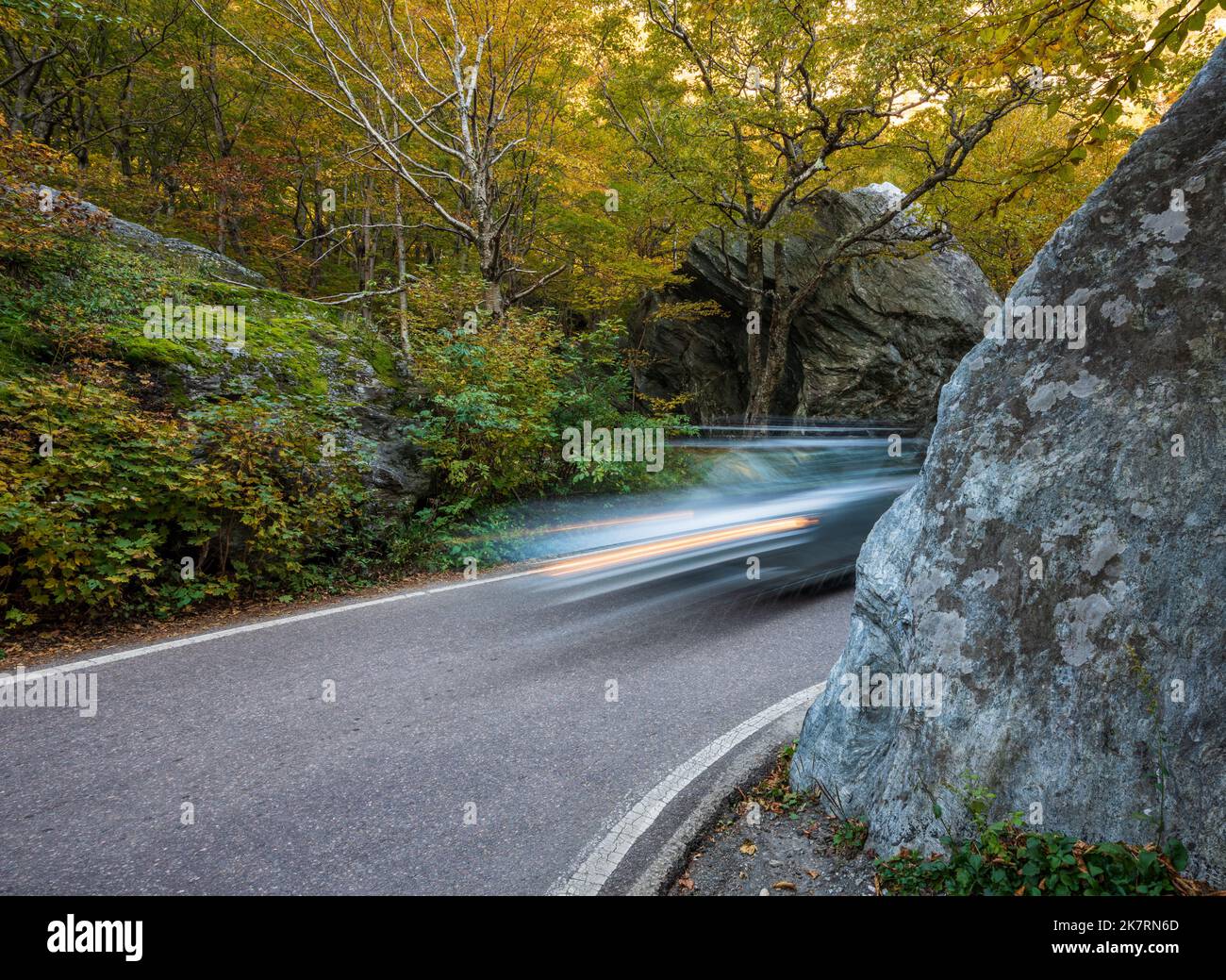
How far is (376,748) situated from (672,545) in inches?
168


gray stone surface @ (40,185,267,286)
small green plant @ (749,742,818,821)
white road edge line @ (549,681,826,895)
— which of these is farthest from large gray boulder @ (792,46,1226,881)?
gray stone surface @ (40,185,267,286)

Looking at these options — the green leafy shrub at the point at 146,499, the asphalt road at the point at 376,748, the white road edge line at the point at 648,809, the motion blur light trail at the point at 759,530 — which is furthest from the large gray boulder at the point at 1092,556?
the green leafy shrub at the point at 146,499

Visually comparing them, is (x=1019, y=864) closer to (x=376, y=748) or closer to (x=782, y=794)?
(x=782, y=794)

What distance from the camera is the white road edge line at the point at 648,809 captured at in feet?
9.21

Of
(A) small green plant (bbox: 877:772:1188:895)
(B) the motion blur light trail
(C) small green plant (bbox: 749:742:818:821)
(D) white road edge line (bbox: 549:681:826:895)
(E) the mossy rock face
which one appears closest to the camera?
(A) small green plant (bbox: 877:772:1188:895)

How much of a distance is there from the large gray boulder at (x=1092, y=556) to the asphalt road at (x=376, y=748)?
1575 millimetres

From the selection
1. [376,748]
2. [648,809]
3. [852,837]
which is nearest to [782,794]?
[852,837]

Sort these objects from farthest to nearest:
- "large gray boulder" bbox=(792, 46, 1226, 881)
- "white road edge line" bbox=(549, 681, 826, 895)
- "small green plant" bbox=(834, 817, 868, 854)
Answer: "small green plant" bbox=(834, 817, 868, 854) → "white road edge line" bbox=(549, 681, 826, 895) → "large gray boulder" bbox=(792, 46, 1226, 881)

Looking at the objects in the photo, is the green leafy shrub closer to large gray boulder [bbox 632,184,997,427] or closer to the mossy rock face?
the mossy rock face

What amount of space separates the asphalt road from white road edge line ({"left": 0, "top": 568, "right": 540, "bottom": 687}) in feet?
0.37

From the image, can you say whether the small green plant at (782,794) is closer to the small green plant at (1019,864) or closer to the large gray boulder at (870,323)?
the small green plant at (1019,864)

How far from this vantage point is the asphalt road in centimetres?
283
